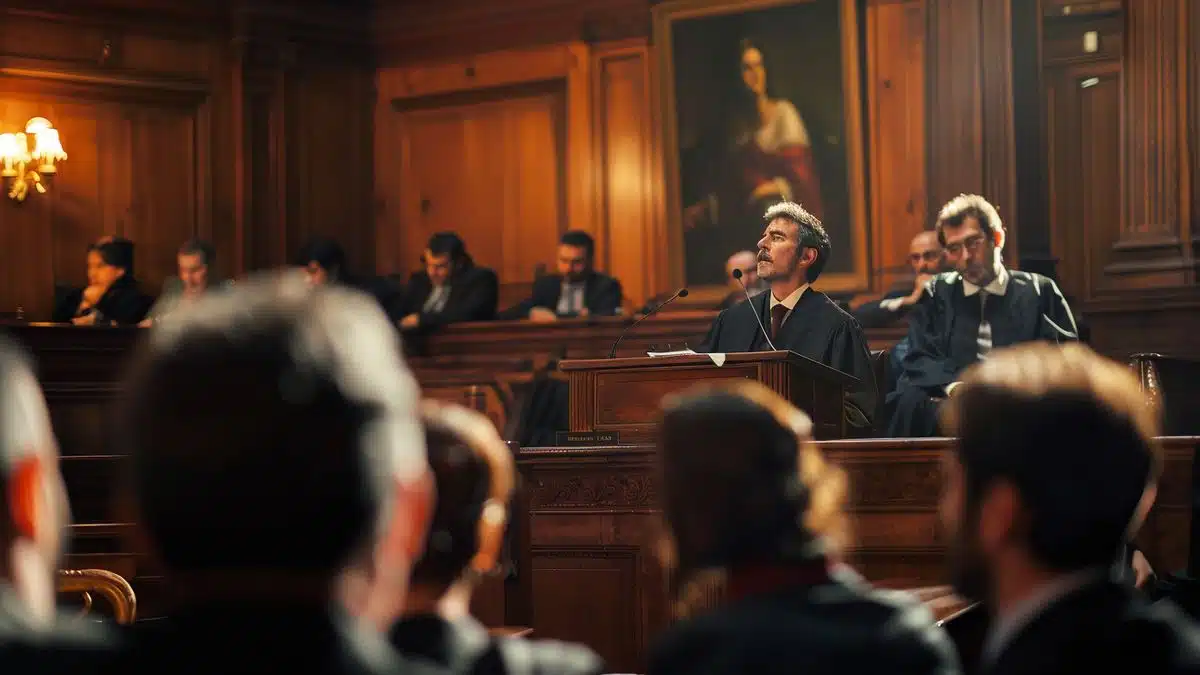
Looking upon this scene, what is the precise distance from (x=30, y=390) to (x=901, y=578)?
3682mm

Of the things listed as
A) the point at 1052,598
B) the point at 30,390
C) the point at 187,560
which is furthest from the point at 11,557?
the point at 1052,598

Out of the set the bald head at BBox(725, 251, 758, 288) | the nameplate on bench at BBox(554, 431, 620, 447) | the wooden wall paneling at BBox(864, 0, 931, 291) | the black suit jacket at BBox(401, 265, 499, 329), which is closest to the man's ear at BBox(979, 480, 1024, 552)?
the nameplate on bench at BBox(554, 431, 620, 447)

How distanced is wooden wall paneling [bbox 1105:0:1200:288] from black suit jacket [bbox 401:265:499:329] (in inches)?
162

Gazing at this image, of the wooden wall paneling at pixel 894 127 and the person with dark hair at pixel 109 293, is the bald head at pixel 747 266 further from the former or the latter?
the person with dark hair at pixel 109 293

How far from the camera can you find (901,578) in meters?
4.71

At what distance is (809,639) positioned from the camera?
1.60 metres

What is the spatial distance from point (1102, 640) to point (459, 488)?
2.37 ft

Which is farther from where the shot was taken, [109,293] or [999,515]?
[109,293]

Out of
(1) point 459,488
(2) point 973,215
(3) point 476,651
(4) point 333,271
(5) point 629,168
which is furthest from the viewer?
(5) point 629,168

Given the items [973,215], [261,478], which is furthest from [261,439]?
[973,215]

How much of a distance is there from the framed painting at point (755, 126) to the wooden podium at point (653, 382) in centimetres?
518

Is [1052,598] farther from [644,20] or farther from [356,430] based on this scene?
[644,20]

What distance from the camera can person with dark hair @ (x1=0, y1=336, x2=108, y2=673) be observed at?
1268mm

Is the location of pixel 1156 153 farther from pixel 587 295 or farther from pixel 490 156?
pixel 490 156
